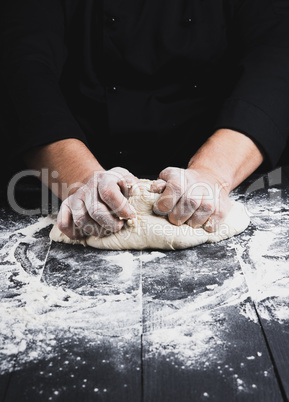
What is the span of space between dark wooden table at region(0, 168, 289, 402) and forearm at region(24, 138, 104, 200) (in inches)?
7.6

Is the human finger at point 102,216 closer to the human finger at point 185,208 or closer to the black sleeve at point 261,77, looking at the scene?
the human finger at point 185,208

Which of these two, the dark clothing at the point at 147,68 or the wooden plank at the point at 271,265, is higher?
the dark clothing at the point at 147,68

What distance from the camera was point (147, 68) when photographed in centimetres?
170

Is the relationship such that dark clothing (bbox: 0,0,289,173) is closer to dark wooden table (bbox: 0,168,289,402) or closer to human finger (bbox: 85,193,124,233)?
human finger (bbox: 85,193,124,233)

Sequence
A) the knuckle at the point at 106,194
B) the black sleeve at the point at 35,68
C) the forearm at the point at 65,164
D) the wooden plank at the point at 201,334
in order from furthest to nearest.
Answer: the black sleeve at the point at 35,68 < the forearm at the point at 65,164 < the knuckle at the point at 106,194 < the wooden plank at the point at 201,334

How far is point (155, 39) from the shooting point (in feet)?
5.60

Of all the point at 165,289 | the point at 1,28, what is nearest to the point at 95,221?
the point at 165,289

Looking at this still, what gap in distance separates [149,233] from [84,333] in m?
0.41

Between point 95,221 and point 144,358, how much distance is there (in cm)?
51

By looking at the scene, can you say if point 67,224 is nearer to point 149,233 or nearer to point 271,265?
point 149,233

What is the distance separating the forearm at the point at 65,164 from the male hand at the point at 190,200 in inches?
10.2

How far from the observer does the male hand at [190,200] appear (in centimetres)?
126

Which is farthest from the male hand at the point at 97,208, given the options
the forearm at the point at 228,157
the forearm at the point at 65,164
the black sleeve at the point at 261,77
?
the black sleeve at the point at 261,77

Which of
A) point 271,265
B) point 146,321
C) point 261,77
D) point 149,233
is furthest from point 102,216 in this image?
point 261,77
